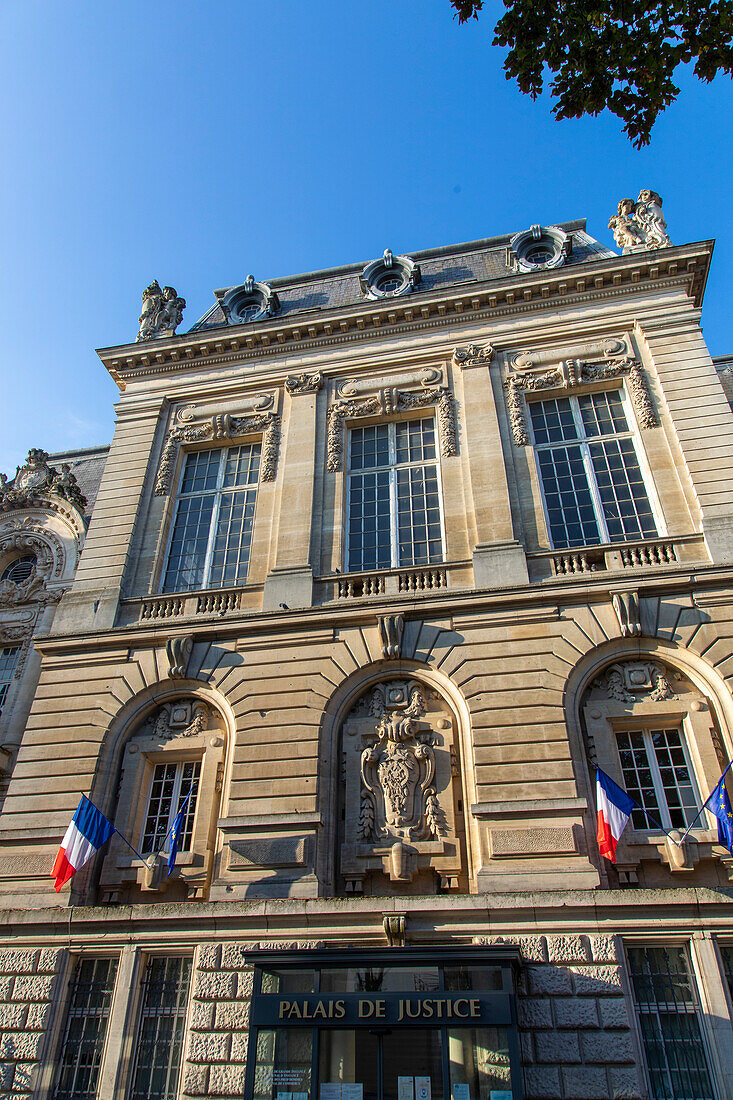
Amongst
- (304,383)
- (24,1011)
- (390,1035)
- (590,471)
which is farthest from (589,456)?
(24,1011)

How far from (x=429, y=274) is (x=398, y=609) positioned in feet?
39.2

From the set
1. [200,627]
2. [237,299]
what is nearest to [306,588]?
[200,627]

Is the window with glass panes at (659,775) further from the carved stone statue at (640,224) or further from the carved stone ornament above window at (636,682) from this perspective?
the carved stone statue at (640,224)

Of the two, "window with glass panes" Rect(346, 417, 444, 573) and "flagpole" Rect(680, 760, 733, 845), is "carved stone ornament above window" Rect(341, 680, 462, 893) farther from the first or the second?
"flagpole" Rect(680, 760, 733, 845)

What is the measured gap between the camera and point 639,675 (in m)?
14.2

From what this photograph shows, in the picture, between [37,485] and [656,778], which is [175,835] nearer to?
[656,778]

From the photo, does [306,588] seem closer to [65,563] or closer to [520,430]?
[520,430]

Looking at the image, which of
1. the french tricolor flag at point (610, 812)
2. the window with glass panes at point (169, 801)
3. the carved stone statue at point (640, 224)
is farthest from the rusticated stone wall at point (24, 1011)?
the carved stone statue at point (640, 224)

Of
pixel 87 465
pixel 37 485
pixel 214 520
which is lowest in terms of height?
pixel 214 520

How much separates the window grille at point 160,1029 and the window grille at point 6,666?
30.6ft

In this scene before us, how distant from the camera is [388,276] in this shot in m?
22.9

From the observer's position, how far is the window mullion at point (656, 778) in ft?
42.7

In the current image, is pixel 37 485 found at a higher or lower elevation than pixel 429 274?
lower

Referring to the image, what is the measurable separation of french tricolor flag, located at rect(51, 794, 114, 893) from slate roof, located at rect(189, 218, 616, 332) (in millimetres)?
13160
